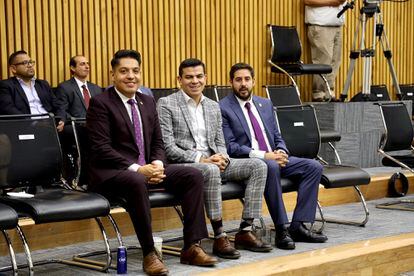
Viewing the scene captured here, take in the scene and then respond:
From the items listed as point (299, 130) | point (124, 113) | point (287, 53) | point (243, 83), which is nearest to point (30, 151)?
point (124, 113)

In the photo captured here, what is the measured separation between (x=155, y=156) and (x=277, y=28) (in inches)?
155

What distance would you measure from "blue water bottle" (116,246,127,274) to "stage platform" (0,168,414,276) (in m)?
0.07

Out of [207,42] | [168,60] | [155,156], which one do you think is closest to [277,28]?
[207,42]

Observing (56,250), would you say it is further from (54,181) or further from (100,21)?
(100,21)

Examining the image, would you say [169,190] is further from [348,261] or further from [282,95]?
[282,95]

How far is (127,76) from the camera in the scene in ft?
14.4

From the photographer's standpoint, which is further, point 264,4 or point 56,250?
point 264,4

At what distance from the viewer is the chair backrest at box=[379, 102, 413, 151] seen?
6352 millimetres

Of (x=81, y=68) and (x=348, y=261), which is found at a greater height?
(x=81, y=68)

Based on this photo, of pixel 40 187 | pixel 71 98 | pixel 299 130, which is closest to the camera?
pixel 40 187

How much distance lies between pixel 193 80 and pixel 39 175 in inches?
46.1

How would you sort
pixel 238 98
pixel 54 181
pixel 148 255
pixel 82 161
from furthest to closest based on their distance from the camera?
1. pixel 238 98
2. pixel 82 161
3. pixel 54 181
4. pixel 148 255

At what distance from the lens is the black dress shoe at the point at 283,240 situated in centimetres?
468

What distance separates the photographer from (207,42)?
7.65 metres
